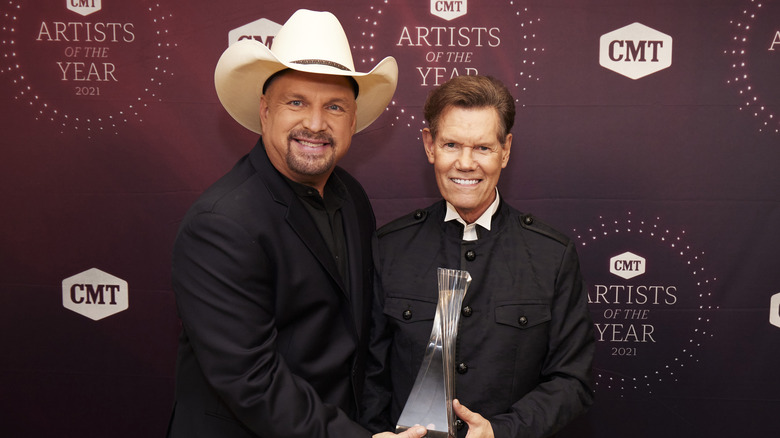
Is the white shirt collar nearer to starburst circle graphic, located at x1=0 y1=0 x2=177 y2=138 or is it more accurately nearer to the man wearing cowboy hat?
the man wearing cowboy hat

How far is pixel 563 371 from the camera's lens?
1.67m

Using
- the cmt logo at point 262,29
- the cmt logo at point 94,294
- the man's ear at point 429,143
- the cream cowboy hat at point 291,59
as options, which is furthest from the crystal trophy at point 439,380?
the cmt logo at point 94,294

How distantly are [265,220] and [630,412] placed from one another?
195 cm

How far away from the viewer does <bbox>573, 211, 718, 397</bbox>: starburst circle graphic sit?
2.59 meters

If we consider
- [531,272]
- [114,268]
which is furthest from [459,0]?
[114,268]

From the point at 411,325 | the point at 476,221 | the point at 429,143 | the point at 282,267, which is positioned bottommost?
the point at 411,325

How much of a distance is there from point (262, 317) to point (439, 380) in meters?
0.49

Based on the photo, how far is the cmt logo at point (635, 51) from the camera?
250 cm

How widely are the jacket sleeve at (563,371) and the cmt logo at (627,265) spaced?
925 mm

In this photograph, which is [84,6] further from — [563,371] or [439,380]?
[563,371]

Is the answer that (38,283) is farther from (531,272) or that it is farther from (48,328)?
(531,272)

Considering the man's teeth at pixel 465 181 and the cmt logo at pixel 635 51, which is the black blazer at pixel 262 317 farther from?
the cmt logo at pixel 635 51

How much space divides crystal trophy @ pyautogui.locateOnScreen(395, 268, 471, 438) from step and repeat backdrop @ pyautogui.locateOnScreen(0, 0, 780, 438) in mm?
1065

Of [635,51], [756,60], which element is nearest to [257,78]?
[635,51]
